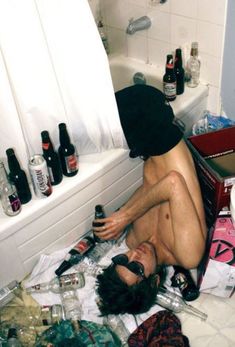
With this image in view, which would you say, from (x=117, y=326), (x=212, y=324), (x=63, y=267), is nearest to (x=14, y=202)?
(x=63, y=267)

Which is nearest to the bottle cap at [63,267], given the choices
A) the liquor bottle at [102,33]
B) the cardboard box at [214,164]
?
the cardboard box at [214,164]

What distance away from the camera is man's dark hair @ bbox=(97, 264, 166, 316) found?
4.54 ft

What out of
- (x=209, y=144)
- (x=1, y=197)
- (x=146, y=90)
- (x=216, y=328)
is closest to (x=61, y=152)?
(x=1, y=197)

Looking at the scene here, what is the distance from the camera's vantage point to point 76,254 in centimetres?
168

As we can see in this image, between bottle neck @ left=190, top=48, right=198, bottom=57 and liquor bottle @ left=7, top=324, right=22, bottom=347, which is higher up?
bottle neck @ left=190, top=48, right=198, bottom=57

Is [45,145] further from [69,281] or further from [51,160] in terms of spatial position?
[69,281]

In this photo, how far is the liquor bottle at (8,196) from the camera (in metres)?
1.40

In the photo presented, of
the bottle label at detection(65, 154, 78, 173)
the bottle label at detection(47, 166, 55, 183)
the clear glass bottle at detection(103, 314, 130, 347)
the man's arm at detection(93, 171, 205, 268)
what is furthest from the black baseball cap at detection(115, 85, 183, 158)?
the clear glass bottle at detection(103, 314, 130, 347)

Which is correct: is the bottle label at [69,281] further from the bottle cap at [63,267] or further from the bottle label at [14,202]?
the bottle label at [14,202]

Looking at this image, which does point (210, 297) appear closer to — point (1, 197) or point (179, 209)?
point (179, 209)

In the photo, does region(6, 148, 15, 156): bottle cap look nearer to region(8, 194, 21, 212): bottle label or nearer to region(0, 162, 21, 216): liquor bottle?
region(0, 162, 21, 216): liquor bottle

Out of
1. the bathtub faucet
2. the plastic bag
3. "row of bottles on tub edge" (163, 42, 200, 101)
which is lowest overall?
the plastic bag

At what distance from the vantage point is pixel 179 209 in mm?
1484

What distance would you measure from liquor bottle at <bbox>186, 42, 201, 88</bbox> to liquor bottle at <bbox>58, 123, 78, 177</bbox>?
82cm
